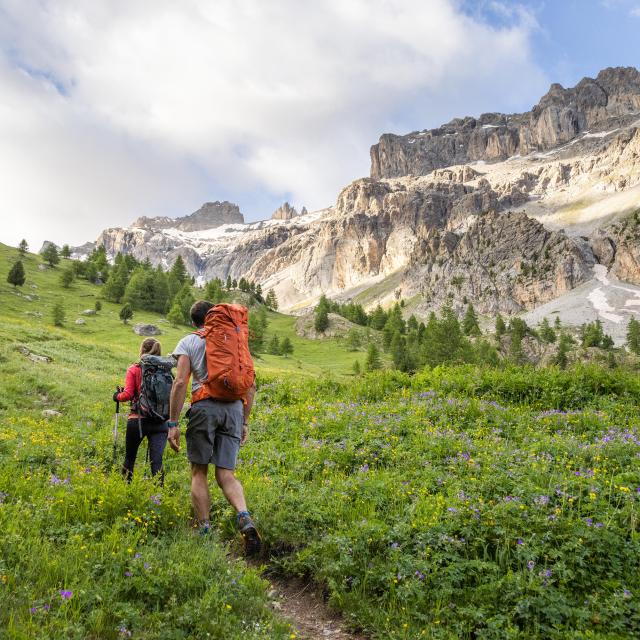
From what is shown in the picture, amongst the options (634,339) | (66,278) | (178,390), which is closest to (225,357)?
(178,390)

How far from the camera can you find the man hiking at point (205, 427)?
631 centimetres

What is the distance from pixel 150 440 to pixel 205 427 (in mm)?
3138

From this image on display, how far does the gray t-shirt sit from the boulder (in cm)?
6353

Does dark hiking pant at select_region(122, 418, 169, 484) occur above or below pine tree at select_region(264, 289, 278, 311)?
below

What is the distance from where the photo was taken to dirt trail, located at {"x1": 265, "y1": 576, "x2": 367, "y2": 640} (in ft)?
15.7

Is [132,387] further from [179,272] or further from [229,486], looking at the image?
[179,272]

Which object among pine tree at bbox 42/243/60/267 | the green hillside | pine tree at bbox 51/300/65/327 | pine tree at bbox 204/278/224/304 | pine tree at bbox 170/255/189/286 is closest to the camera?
the green hillside

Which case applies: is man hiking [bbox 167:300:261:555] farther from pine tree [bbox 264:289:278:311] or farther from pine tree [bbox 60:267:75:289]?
pine tree [bbox 264:289:278:311]

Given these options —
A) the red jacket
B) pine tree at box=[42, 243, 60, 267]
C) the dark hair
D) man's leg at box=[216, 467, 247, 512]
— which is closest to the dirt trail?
man's leg at box=[216, 467, 247, 512]

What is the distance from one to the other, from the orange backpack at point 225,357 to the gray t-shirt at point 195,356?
0.11 metres

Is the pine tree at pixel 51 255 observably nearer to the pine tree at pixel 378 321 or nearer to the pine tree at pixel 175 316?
the pine tree at pixel 175 316

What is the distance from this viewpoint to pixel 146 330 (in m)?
67.2

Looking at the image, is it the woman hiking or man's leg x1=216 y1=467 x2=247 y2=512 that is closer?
man's leg x1=216 y1=467 x2=247 y2=512

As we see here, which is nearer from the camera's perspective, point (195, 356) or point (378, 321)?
point (195, 356)
